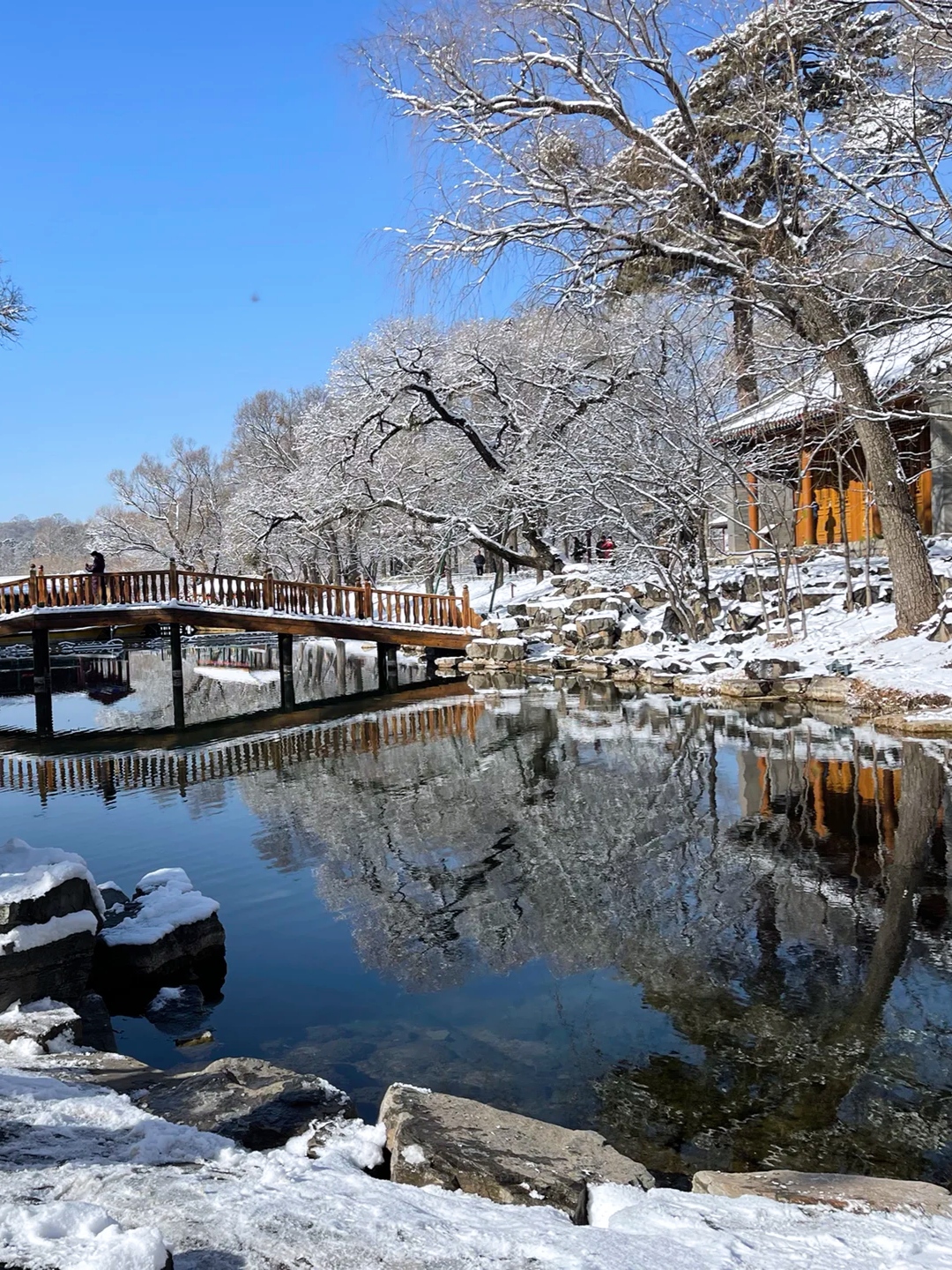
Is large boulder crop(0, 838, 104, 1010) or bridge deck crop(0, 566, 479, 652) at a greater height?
bridge deck crop(0, 566, 479, 652)

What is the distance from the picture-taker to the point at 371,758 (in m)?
14.1

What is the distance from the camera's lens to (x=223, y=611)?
2252 cm

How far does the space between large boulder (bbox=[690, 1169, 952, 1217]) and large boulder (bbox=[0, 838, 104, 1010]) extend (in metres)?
4.02

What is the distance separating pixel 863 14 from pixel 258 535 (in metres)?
25.6

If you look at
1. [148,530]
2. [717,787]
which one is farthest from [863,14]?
[148,530]

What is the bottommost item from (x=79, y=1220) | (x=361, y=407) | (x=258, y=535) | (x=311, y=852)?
(x=311, y=852)

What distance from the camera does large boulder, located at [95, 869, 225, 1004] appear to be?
20.9 ft

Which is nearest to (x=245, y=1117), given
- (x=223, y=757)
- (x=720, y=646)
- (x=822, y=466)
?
(x=223, y=757)

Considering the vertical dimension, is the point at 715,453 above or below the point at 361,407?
below

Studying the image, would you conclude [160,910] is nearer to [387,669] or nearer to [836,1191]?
[836,1191]

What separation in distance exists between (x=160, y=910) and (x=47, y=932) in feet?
3.67

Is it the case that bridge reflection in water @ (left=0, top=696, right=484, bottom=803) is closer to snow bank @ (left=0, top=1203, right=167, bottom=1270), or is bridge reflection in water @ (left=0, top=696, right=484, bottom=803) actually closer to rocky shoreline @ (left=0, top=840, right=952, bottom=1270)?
rocky shoreline @ (left=0, top=840, right=952, bottom=1270)

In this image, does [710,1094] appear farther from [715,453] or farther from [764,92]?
[715,453]

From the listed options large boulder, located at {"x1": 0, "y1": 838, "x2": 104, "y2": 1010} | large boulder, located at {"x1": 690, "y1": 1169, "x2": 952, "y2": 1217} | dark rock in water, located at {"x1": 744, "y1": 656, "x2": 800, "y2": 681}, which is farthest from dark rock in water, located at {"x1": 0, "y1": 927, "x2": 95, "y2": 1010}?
dark rock in water, located at {"x1": 744, "y1": 656, "x2": 800, "y2": 681}
